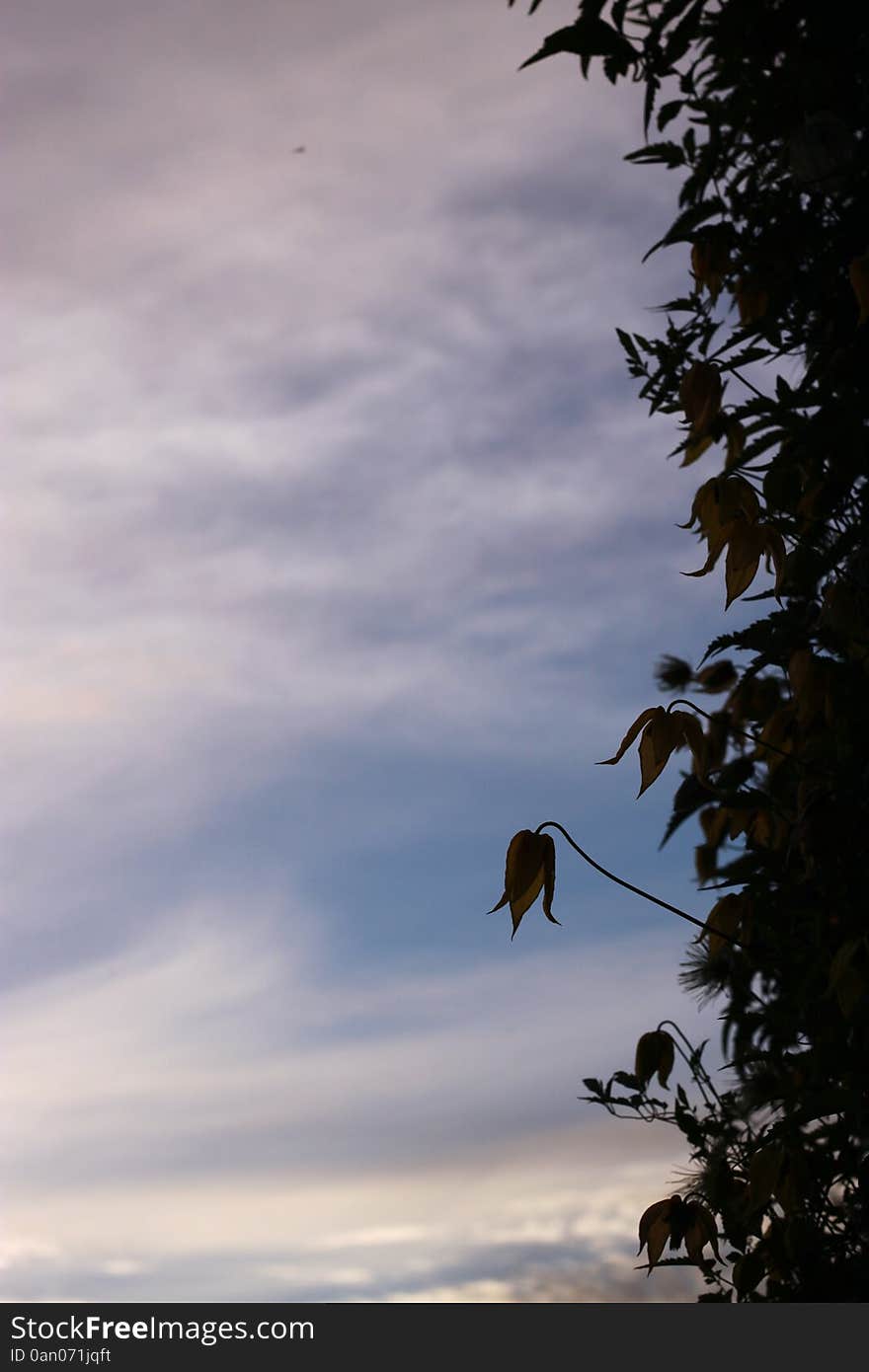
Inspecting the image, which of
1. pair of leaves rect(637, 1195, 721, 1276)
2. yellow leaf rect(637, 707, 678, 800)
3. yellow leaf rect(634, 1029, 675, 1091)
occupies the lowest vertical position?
pair of leaves rect(637, 1195, 721, 1276)

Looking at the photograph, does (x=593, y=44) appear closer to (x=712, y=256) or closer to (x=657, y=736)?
(x=712, y=256)

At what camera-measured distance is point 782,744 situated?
1.88 metres

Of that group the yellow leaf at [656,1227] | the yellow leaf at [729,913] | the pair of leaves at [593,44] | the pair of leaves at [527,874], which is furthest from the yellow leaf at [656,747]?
the pair of leaves at [593,44]

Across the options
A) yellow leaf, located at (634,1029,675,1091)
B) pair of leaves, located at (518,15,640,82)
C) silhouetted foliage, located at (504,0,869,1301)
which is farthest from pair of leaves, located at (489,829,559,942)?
pair of leaves, located at (518,15,640,82)

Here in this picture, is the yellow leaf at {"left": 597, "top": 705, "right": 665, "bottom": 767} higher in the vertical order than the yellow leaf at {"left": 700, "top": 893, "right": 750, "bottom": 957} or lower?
higher

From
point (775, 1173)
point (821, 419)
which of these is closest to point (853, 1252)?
point (775, 1173)

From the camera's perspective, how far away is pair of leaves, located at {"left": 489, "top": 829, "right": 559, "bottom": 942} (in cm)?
153

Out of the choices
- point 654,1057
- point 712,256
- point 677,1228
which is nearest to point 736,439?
point 712,256

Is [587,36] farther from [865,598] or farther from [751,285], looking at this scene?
[865,598]

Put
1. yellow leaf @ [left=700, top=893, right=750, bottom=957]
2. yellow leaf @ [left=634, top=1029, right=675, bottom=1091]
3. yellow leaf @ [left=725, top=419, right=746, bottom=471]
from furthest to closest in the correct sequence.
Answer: yellow leaf @ [left=634, top=1029, right=675, bottom=1091], yellow leaf @ [left=725, top=419, right=746, bottom=471], yellow leaf @ [left=700, top=893, right=750, bottom=957]

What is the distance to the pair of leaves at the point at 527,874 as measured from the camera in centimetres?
153

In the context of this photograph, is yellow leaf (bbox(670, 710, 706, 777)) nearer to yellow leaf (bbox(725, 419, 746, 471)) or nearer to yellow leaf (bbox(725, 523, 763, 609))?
yellow leaf (bbox(725, 523, 763, 609))

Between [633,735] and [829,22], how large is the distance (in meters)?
1.10

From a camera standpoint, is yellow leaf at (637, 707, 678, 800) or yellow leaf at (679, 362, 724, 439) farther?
yellow leaf at (679, 362, 724, 439)
